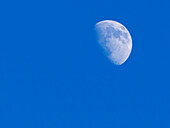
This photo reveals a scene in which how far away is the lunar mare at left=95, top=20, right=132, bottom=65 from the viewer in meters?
41.8

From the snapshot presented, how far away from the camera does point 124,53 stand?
4291 cm

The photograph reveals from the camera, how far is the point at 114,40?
41.8 m

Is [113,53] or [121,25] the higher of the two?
[121,25]

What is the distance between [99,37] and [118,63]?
2.41m

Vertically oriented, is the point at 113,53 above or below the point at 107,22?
below

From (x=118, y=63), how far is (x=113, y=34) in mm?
2186

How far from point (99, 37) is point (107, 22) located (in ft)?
6.57

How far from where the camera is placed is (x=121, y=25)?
144 feet

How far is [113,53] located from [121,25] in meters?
2.97

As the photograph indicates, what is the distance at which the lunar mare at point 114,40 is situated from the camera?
4178 centimetres

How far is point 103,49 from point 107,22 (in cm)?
279

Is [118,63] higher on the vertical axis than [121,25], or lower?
lower

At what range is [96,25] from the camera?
43500 mm

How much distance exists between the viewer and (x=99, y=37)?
42188 millimetres
